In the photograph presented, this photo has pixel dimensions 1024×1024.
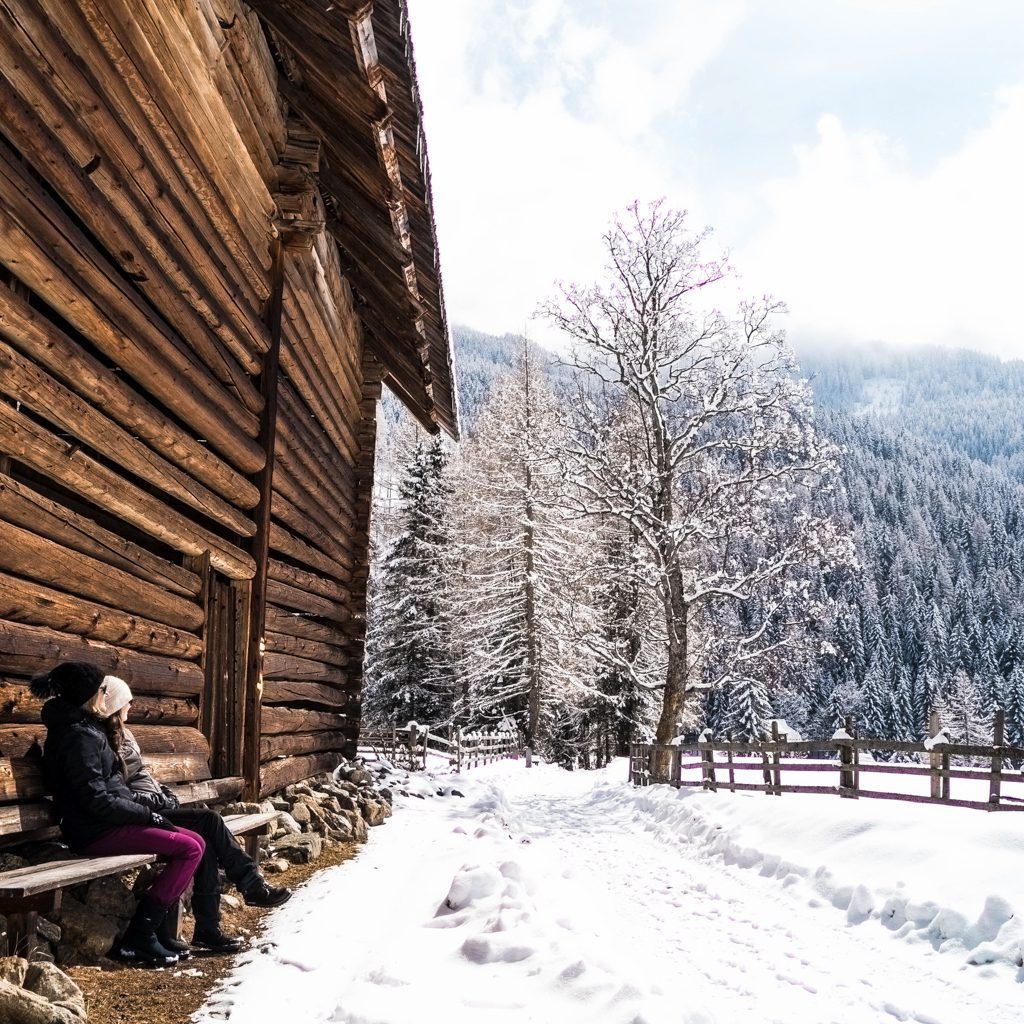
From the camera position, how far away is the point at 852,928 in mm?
6363

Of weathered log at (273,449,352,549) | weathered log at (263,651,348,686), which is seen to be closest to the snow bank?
weathered log at (263,651,348,686)

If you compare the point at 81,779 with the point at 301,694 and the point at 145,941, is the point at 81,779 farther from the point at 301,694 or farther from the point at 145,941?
the point at 301,694

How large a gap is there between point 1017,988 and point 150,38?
7424mm

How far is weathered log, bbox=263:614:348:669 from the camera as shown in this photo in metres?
8.38

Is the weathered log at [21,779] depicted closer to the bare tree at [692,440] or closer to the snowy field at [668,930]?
the snowy field at [668,930]

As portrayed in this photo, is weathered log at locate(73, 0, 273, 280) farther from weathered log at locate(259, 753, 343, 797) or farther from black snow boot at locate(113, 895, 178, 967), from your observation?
weathered log at locate(259, 753, 343, 797)

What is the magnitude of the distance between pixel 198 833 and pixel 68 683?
1.34 meters

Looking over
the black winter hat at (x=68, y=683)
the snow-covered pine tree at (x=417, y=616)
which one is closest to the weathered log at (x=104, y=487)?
the black winter hat at (x=68, y=683)

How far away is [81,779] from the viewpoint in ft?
13.5

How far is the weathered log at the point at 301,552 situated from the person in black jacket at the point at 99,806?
12.7ft

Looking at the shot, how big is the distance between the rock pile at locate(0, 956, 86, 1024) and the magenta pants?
976 millimetres

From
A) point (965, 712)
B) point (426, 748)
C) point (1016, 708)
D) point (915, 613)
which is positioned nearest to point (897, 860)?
point (426, 748)

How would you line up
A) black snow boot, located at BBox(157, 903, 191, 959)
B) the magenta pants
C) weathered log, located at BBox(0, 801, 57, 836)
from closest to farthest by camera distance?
weathered log, located at BBox(0, 801, 57, 836) → the magenta pants → black snow boot, located at BBox(157, 903, 191, 959)

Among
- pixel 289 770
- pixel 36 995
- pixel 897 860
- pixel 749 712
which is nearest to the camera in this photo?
pixel 36 995
